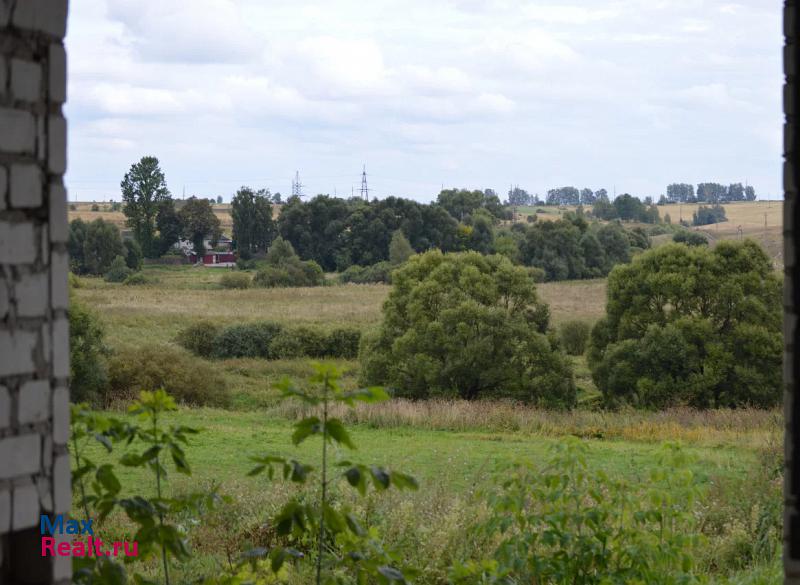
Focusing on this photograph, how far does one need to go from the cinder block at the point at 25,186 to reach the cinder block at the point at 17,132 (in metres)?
0.05

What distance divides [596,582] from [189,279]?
48231 mm

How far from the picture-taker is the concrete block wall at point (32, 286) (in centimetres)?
269

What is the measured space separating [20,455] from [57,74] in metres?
1.18

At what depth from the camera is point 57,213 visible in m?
2.84

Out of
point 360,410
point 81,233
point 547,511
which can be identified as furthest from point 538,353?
point 81,233

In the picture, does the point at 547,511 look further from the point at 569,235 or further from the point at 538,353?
the point at 569,235

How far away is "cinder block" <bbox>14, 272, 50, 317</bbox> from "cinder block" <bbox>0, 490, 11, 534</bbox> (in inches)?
21.0

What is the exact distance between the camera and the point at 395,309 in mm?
22047

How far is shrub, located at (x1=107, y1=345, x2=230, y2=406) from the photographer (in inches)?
774

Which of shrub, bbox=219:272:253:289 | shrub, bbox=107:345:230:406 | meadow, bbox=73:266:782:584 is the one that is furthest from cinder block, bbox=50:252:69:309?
shrub, bbox=219:272:253:289

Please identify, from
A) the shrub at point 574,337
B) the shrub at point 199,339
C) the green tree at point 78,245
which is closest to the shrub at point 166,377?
the shrub at point 199,339

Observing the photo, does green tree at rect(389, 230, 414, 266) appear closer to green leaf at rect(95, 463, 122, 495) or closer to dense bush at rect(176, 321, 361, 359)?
dense bush at rect(176, 321, 361, 359)

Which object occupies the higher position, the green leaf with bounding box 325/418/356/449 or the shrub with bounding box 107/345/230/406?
the green leaf with bounding box 325/418/356/449

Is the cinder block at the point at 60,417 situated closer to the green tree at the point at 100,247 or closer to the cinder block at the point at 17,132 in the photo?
the cinder block at the point at 17,132
